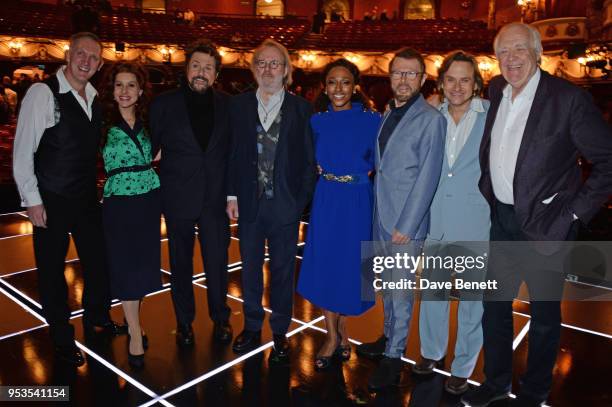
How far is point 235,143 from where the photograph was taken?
8.02 ft

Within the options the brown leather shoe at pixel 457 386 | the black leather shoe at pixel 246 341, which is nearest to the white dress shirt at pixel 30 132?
the black leather shoe at pixel 246 341

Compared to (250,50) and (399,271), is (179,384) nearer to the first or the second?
(399,271)

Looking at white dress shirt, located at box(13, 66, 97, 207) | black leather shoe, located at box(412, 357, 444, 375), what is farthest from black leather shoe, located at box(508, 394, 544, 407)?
white dress shirt, located at box(13, 66, 97, 207)

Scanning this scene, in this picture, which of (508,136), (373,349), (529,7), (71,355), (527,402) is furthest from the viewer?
(529,7)

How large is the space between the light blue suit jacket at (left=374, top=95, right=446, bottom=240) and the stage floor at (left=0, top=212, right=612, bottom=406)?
0.74 m

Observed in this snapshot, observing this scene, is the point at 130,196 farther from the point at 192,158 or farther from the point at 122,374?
the point at 122,374

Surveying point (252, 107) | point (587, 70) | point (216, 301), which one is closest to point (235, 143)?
point (252, 107)

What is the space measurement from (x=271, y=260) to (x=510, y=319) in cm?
116

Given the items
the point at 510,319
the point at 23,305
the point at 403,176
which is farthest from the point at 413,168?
the point at 23,305

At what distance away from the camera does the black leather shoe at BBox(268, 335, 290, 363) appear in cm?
240

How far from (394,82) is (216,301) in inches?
58.5

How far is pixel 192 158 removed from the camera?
94.6 inches

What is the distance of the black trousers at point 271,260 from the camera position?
2.43 meters

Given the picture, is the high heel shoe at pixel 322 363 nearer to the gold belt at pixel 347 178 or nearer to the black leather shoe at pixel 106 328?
the gold belt at pixel 347 178
